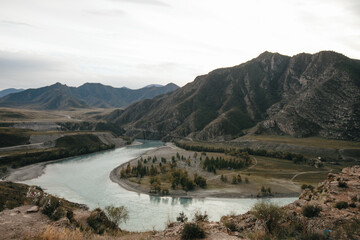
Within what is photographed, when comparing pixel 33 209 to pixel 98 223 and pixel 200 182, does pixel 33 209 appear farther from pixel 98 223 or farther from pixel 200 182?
pixel 200 182

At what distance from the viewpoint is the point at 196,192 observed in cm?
6247

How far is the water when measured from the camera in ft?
146

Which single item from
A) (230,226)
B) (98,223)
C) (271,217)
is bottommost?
(98,223)

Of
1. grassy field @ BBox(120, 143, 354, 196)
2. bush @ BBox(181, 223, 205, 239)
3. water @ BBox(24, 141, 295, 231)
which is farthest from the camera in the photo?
grassy field @ BBox(120, 143, 354, 196)

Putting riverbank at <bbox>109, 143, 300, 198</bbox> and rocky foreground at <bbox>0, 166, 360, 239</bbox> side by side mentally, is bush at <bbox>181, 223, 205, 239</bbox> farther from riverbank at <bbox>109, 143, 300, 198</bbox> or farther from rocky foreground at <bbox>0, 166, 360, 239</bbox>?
riverbank at <bbox>109, 143, 300, 198</bbox>

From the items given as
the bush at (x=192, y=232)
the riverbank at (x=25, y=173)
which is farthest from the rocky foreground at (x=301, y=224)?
the riverbank at (x=25, y=173)

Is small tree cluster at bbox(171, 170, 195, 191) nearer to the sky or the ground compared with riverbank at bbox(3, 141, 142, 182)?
nearer to the sky

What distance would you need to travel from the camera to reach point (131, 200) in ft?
183

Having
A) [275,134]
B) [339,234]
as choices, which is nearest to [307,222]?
[339,234]

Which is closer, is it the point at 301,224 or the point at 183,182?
the point at 301,224

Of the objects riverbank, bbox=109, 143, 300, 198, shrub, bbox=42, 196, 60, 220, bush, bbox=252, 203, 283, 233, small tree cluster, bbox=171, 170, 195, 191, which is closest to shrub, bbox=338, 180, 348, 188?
bush, bbox=252, 203, 283, 233

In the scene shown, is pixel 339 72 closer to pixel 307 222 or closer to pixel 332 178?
pixel 332 178

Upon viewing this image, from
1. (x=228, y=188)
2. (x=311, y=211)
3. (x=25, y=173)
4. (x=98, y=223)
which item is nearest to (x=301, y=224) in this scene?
(x=311, y=211)

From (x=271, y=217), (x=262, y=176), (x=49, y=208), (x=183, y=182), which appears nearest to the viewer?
(x=271, y=217)
